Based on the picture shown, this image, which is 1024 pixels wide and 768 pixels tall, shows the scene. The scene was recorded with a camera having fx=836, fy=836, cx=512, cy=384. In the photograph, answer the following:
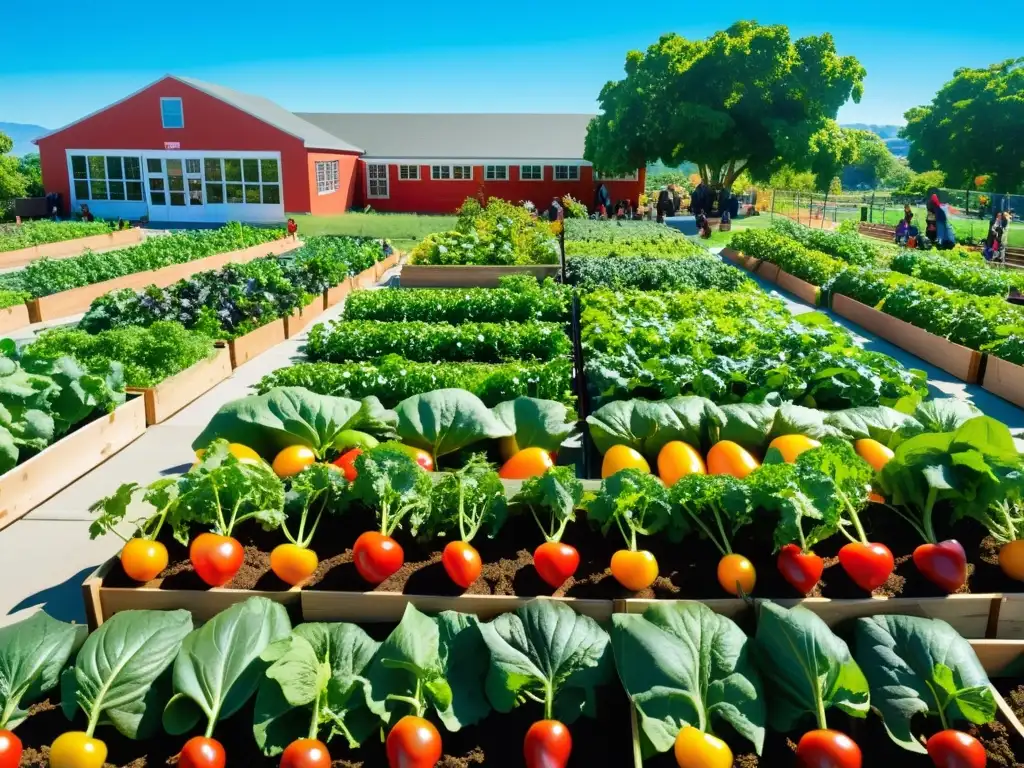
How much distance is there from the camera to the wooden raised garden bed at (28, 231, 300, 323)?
40.3 feet

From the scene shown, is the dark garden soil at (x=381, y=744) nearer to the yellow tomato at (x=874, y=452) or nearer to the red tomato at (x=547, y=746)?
the red tomato at (x=547, y=746)

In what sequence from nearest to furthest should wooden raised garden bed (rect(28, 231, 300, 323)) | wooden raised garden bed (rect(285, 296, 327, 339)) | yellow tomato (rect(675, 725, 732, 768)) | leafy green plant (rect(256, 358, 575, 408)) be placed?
yellow tomato (rect(675, 725, 732, 768))
leafy green plant (rect(256, 358, 575, 408))
wooden raised garden bed (rect(285, 296, 327, 339))
wooden raised garden bed (rect(28, 231, 300, 323))

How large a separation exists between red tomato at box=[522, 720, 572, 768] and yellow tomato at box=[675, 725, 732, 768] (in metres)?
0.37

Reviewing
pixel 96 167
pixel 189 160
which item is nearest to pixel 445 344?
pixel 189 160

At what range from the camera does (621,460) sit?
4742mm

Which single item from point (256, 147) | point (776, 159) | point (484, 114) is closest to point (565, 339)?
point (256, 147)

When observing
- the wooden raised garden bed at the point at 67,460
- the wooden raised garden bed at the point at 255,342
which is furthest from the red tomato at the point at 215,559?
the wooden raised garden bed at the point at 255,342

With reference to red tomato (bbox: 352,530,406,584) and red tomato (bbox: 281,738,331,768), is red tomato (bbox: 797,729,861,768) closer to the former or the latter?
red tomato (bbox: 281,738,331,768)

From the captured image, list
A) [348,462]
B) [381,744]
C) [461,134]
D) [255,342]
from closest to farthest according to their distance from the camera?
[381,744] < [348,462] < [255,342] < [461,134]

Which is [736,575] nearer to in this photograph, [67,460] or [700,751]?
[700,751]

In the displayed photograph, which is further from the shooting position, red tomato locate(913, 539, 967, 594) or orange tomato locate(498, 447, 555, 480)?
orange tomato locate(498, 447, 555, 480)

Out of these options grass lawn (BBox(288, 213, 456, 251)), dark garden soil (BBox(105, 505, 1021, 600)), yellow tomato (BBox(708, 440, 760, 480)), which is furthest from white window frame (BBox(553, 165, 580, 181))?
dark garden soil (BBox(105, 505, 1021, 600))

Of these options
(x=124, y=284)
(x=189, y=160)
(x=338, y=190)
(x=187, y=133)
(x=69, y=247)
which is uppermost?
(x=187, y=133)

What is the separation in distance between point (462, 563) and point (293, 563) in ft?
2.42
